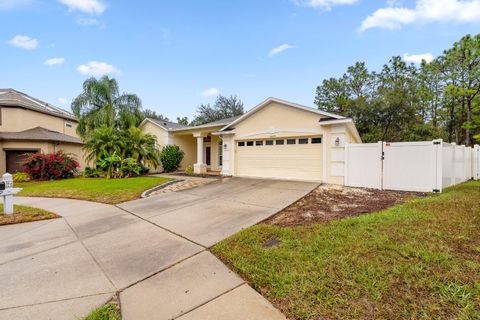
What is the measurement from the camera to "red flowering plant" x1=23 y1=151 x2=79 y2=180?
44.6 feet

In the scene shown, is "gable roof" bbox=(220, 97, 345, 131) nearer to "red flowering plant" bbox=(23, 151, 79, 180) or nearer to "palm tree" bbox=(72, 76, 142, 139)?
"palm tree" bbox=(72, 76, 142, 139)

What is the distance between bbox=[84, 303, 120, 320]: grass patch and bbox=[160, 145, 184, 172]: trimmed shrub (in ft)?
45.5

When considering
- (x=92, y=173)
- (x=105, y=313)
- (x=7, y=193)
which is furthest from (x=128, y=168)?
(x=105, y=313)

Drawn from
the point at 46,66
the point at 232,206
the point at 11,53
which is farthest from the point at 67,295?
the point at 11,53

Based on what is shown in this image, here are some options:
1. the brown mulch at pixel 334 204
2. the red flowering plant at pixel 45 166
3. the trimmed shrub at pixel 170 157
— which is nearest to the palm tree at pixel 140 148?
the trimmed shrub at pixel 170 157

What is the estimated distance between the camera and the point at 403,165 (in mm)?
8141

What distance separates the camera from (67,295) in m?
2.60

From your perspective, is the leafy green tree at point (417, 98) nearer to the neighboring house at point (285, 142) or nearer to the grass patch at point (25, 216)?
the neighboring house at point (285, 142)

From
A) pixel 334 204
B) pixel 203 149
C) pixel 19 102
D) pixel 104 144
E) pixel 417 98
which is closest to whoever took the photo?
pixel 334 204

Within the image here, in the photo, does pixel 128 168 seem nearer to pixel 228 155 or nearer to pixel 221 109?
pixel 228 155

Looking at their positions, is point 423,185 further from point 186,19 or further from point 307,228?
point 186,19

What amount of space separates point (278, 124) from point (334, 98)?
71.1ft

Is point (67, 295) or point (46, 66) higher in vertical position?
point (46, 66)

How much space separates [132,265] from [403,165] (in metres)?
9.21
